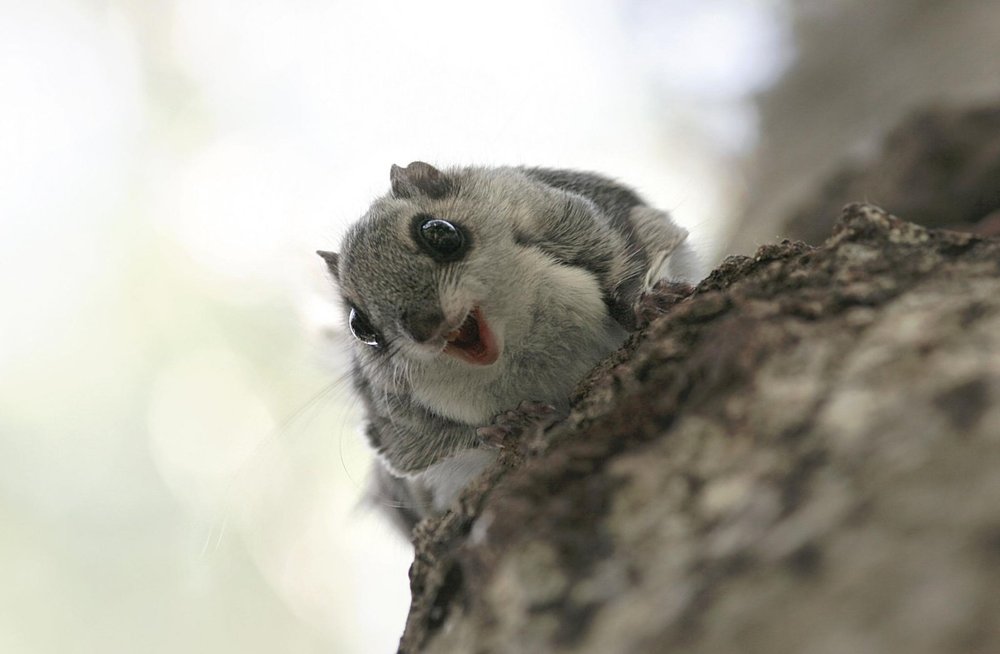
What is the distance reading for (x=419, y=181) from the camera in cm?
299

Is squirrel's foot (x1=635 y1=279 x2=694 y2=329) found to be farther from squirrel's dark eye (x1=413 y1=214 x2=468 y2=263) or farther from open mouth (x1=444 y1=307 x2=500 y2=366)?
squirrel's dark eye (x1=413 y1=214 x2=468 y2=263)

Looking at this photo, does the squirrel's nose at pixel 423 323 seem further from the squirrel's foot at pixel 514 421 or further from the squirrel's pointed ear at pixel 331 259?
the squirrel's pointed ear at pixel 331 259

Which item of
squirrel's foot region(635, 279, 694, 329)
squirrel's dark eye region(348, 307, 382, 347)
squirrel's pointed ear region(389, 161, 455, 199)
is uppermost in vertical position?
squirrel's pointed ear region(389, 161, 455, 199)

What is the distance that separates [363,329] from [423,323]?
394 millimetres

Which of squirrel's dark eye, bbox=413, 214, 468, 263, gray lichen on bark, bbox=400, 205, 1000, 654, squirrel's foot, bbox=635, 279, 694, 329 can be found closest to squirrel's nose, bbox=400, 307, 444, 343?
squirrel's dark eye, bbox=413, 214, 468, 263

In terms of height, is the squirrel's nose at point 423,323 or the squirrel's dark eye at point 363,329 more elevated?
the squirrel's dark eye at point 363,329

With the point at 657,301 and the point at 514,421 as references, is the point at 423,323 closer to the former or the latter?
the point at 514,421

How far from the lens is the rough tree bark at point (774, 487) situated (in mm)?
979

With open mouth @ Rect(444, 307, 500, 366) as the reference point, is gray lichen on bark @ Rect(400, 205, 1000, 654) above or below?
below

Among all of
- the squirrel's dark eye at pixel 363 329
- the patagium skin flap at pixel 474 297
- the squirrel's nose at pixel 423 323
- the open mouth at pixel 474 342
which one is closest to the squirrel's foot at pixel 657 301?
the patagium skin flap at pixel 474 297

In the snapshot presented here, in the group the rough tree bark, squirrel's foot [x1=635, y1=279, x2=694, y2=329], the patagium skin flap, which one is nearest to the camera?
the rough tree bark

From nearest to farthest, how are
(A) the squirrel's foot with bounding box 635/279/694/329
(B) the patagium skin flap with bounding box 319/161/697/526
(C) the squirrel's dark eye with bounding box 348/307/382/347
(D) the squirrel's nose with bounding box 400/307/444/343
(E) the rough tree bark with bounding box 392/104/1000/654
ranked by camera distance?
(E) the rough tree bark with bounding box 392/104/1000/654, (A) the squirrel's foot with bounding box 635/279/694/329, (D) the squirrel's nose with bounding box 400/307/444/343, (B) the patagium skin flap with bounding box 319/161/697/526, (C) the squirrel's dark eye with bounding box 348/307/382/347

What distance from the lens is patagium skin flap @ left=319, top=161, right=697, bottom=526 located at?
240cm

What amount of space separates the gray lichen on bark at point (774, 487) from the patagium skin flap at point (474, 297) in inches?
26.2
